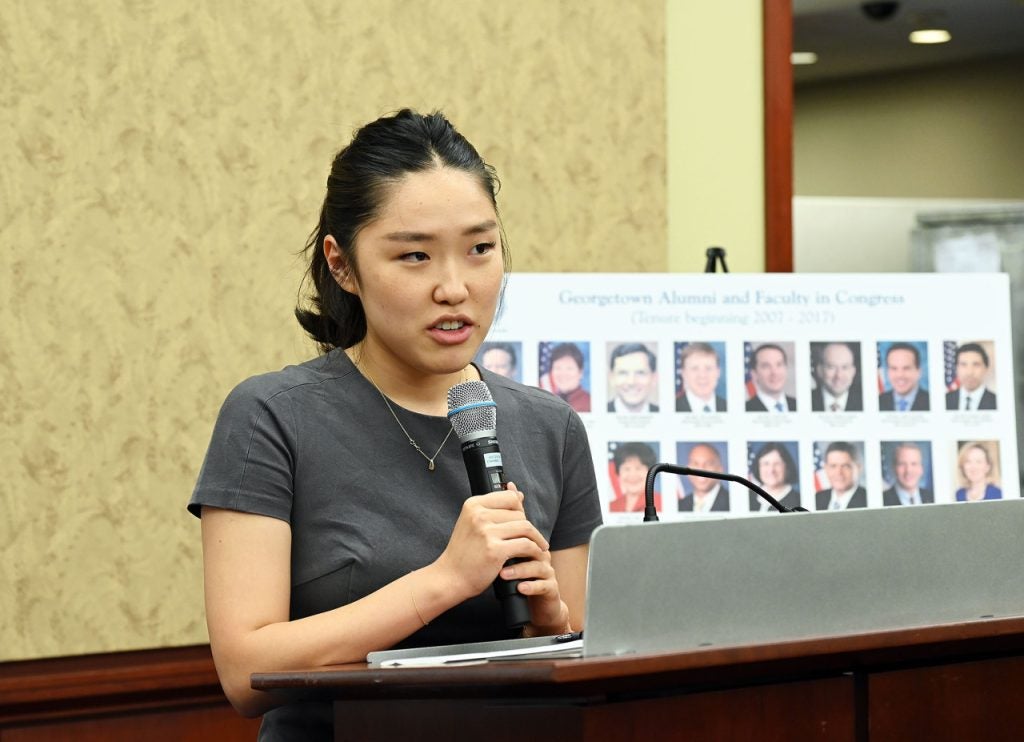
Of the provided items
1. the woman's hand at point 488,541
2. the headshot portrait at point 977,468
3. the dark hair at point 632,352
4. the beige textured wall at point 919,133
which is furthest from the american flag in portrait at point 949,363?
the beige textured wall at point 919,133

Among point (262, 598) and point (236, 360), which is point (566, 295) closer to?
point (236, 360)

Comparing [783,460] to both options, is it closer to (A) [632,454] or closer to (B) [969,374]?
(A) [632,454]

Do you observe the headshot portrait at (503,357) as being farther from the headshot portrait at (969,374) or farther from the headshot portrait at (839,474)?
the headshot portrait at (969,374)

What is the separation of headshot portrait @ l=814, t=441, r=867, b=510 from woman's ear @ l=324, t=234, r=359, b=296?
132 centimetres

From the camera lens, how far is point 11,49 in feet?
8.69

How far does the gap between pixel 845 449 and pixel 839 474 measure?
55 mm

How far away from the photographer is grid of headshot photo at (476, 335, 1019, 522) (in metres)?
2.74

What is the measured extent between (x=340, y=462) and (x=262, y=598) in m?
0.20

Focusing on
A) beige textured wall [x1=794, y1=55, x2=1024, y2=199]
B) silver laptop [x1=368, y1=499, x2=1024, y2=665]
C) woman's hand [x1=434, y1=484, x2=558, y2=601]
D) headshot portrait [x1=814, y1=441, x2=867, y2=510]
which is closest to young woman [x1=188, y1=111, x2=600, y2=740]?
woman's hand [x1=434, y1=484, x2=558, y2=601]

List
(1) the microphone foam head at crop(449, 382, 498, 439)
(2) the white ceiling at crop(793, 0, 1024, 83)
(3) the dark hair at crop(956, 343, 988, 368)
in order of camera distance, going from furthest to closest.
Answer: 1. (2) the white ceiling at crop(793, 0, 1024, 83)
2. (3) the dark hair at crop(956, 343, 988, 368)
3. (1) the microphone foam head at crop(449, 382, 498, 439)

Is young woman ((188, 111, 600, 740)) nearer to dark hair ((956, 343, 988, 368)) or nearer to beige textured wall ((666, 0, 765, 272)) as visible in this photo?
dark hair ((956, 343, 988, 368))

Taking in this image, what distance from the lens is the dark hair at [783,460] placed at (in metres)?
2.78

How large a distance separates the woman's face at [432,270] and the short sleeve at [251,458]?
171 mm

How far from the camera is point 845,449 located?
2809 mm
